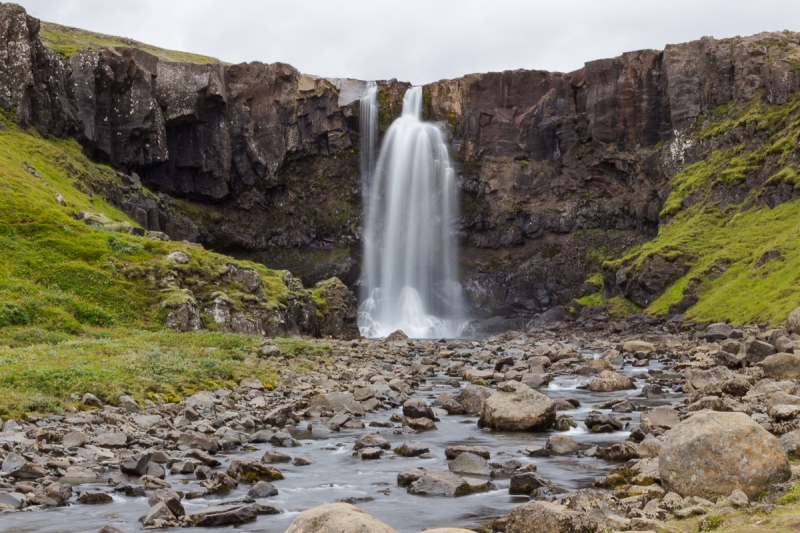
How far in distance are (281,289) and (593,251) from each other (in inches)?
2164

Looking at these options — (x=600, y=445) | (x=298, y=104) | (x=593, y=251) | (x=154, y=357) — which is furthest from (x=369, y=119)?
(x=600, y=445)

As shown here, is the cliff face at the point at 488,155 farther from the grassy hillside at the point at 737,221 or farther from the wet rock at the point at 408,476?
the wet rock at the point at 408,476

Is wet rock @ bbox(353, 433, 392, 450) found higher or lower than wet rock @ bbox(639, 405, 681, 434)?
lower

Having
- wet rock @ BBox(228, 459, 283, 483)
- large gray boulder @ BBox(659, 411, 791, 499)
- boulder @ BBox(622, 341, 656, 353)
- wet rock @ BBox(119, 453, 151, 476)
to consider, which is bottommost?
boulder @ BBox(622, 341, 656, 353)

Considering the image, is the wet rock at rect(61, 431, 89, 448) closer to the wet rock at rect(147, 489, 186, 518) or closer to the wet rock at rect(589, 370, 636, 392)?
the wet rock at rect(147, 489, 186, 518)

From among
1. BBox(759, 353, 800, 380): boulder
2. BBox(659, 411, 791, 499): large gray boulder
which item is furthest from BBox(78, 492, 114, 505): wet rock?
BBox(759, 353, 800, 380): boulder

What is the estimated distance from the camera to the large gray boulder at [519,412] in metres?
18.2

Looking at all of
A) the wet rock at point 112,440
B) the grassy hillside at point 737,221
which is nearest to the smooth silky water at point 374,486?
the wet rock at point 112,440

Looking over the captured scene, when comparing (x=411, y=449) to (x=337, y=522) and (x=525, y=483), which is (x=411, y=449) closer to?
(x=525, y=483)

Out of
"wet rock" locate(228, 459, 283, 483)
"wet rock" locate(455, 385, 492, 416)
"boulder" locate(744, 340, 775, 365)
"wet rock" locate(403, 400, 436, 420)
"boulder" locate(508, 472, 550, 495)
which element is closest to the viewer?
"boulder" locate(508, 472, 550, 495)

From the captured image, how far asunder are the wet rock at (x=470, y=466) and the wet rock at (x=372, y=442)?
245cm

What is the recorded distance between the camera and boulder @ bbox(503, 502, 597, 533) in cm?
922

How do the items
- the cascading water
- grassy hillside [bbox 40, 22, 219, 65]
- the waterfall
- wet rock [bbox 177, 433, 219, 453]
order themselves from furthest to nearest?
the waterfall, the cascading water, grassy hillside [bbox 40, 22, 219, 65], wet rock [bbox 177, 433, 219, 453]

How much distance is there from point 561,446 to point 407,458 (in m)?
3.51
